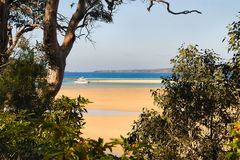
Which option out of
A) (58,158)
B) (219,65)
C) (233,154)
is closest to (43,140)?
(58,158)

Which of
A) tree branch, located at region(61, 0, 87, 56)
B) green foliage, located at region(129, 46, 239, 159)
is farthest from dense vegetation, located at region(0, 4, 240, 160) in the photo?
tree branch, located at region(61, 0, 87, 56)

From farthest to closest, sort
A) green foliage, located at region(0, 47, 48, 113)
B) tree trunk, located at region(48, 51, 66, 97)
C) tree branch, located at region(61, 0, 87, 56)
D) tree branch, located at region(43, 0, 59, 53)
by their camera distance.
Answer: tree branch, located at region(61, 0, 87, 56)
tree branch, located at region(43, 0, 59, 53)
tree trunk, located at region(48, 51, 66, 97)
green foliage, located at region(0, 47, 48, 113)

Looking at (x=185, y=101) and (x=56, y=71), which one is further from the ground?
(x=56, y=71)

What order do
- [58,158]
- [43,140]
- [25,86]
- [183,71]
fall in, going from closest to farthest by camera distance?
[58,158], [43,140], [25,86], [183,71]

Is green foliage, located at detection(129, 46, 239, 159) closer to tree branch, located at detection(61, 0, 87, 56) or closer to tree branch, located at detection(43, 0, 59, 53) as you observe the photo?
tree branch, located at detection(43, 0, 59, 53)

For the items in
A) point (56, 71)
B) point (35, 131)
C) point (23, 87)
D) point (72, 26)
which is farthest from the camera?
point (72, 26)

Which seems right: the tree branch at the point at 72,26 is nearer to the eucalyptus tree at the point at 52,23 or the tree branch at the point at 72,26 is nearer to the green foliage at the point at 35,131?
the eucalyptus tree at the point at 52,23

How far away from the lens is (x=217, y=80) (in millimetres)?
9422

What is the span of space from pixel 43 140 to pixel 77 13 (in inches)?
378

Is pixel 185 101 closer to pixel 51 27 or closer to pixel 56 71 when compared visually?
pixel 56 71

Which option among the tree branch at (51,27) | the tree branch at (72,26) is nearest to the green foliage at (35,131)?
the tree branch at (51,27)

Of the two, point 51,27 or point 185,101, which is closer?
point 185,101

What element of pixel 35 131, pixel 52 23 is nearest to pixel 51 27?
pixel 52 23

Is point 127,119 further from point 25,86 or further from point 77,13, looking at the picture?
point 25,86
